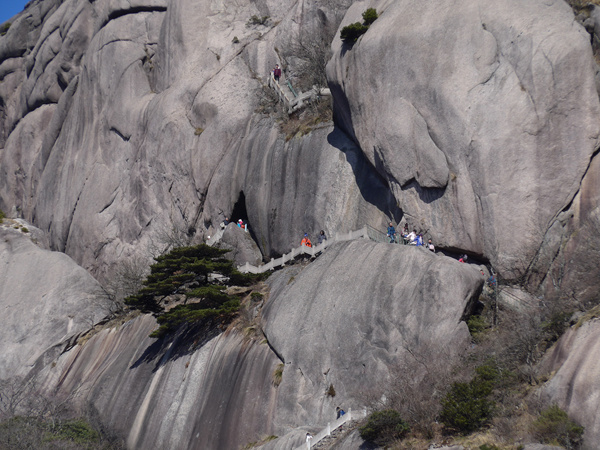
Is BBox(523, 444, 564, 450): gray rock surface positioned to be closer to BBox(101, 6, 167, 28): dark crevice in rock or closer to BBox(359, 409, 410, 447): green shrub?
BBox(359, 409, 410, 447): green shrub

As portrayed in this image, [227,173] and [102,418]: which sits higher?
[227,173]

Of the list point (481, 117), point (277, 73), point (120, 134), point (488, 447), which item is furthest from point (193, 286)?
point (120, 134)

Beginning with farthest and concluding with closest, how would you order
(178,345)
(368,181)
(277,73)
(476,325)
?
(277,73) → (368,181) → (178,345) → (476,325)

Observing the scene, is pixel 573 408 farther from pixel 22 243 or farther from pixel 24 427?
pixel 22 243

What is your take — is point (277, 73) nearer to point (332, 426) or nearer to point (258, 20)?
point (258, 20)

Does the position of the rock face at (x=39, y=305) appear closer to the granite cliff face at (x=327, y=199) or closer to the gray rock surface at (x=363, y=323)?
the granite cliff face at (x=327, y=199)

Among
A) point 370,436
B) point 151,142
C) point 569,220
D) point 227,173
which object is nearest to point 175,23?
point 151,142
